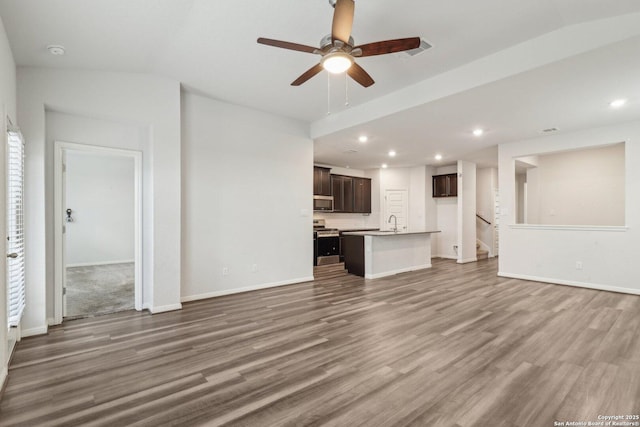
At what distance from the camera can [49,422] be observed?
1874mm

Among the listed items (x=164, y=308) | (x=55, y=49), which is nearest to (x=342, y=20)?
(x=55, y=49)

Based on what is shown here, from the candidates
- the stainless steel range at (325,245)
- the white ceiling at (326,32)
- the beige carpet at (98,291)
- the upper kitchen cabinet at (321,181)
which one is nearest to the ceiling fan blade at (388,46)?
the white ceiling at (326,32)

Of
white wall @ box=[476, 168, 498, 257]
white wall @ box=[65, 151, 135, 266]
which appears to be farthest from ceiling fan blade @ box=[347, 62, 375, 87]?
white wall @ box=[476, 168, 498, 257]

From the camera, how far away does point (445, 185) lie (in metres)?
9.12

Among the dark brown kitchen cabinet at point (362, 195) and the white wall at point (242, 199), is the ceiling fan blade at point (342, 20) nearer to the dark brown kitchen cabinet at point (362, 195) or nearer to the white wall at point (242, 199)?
the white wall at point (242, 199)

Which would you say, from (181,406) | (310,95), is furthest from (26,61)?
(181,406)

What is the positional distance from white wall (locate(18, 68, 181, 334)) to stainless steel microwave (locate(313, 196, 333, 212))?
453 centimetres

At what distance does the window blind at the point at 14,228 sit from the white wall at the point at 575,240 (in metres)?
7.28

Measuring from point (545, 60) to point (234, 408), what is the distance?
391cm

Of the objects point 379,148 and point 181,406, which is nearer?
point 181,406

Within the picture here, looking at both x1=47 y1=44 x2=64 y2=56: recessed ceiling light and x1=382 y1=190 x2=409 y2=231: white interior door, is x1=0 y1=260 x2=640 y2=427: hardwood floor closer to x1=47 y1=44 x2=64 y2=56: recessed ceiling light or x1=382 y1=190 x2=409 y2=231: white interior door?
x1=47 y1=44 x2=64 y2=56: recessed ceiling light

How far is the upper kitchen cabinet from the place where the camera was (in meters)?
8.27

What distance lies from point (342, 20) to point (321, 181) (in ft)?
20.5

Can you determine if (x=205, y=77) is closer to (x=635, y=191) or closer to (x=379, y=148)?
(x=379, y=148)
